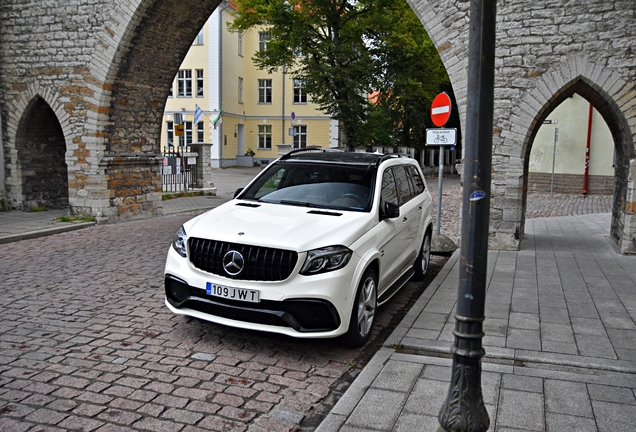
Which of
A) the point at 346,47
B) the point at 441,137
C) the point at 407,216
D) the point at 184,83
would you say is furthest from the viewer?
the point at 184,83

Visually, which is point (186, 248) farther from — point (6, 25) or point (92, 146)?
point (6, 25)

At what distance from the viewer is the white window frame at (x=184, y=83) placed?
145ft

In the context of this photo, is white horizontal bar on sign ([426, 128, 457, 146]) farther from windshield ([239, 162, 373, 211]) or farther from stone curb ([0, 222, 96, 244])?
stone curb ([0, 222, 96, 244])

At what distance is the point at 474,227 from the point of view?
297 cm

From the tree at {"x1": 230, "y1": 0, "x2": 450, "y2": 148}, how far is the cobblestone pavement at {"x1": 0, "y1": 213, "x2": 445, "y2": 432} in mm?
22641

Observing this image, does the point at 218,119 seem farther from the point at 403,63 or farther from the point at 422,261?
the point at 422,261

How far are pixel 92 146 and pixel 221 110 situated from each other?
2997cm

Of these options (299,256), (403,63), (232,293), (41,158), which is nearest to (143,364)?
(232,293)

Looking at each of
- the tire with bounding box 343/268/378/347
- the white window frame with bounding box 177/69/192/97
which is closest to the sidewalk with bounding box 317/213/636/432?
the tire with bounding box 343/268/378/347

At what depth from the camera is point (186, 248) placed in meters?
5.25

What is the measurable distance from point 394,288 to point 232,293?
7.16ft

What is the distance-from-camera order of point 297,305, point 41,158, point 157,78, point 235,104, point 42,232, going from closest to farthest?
point 297,305
point 42,232
point 157,78
point 41,158
point 235,104

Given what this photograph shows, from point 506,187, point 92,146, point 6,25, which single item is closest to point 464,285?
point 506,187

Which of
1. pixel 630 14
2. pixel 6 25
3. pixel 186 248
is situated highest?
pixel 6 25
